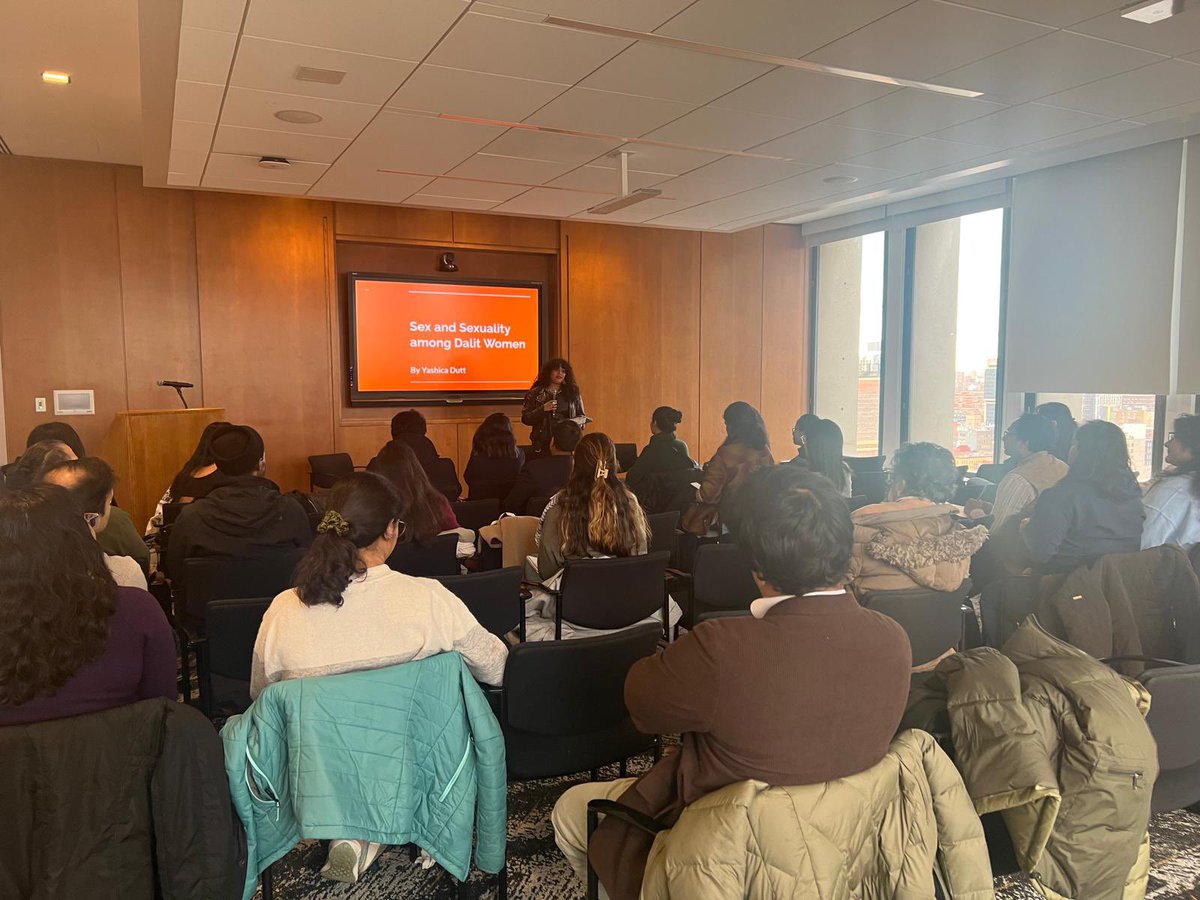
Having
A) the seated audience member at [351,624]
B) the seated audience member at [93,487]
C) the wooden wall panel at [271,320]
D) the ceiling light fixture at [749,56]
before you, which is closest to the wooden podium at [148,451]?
the wooden wall panel at [271,320]

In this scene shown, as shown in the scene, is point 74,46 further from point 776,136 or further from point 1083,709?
point 1083,709

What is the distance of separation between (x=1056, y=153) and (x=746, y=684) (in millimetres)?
6911

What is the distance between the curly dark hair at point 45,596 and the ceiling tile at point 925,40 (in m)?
3.63

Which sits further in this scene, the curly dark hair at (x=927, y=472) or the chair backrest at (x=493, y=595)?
the curly dark hair at (x=927, y=472)

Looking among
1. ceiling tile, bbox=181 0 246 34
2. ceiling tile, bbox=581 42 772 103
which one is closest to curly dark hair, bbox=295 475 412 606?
ceiling tile, bbox=181 0 246 34

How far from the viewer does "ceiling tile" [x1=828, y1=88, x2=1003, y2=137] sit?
478cm

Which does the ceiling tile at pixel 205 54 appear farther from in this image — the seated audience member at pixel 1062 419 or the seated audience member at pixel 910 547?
the seated audience member at pixel 1062 419

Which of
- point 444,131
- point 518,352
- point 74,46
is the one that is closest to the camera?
point 74,46

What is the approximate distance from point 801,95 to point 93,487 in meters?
4.06

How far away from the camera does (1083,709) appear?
1.85 meters

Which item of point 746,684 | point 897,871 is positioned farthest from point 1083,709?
point 746,684

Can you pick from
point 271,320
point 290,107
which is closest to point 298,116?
point 290,107

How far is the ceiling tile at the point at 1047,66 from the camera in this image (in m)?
3.98

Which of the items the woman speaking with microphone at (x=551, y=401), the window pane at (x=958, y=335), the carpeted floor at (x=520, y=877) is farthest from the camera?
the window pane at (x=958, y=335)
